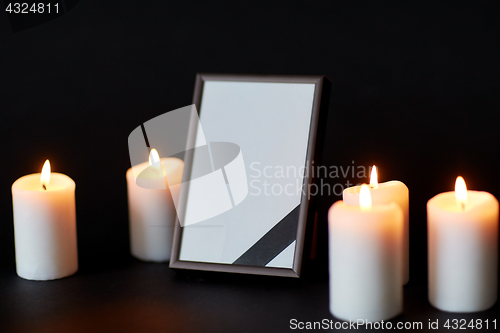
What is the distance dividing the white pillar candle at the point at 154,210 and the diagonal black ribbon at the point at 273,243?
17cm

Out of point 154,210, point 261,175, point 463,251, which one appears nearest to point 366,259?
point 463,251

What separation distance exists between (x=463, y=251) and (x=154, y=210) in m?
0.51

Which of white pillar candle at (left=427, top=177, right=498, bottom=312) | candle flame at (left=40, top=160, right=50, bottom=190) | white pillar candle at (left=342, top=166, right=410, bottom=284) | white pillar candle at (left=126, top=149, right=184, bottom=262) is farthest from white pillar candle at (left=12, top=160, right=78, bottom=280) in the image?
white pillar candle at (left=427, top=177, right=498, bottom=312)

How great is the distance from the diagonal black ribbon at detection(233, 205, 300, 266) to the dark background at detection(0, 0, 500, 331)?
0.76 feet

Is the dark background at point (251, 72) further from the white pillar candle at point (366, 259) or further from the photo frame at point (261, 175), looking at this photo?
the white pillar candle at point (366, 259)

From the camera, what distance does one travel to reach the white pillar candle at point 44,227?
997 millimetres

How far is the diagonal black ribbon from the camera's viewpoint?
0.97 meters

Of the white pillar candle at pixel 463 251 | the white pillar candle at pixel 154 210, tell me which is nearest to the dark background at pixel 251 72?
the white pillar candle at pixel 154 210

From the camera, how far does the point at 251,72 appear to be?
1312 mm

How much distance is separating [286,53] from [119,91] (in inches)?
14.3

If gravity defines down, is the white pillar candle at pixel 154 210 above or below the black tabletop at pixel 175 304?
above

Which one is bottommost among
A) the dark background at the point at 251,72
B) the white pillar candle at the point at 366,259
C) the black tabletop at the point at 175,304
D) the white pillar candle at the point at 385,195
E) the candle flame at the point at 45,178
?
the black tabletop at the point at 175,304

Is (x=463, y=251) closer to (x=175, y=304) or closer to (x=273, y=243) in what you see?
(x=273, y=243)

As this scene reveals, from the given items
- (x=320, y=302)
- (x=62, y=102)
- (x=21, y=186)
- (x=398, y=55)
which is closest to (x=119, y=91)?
(x=62, y=102)
